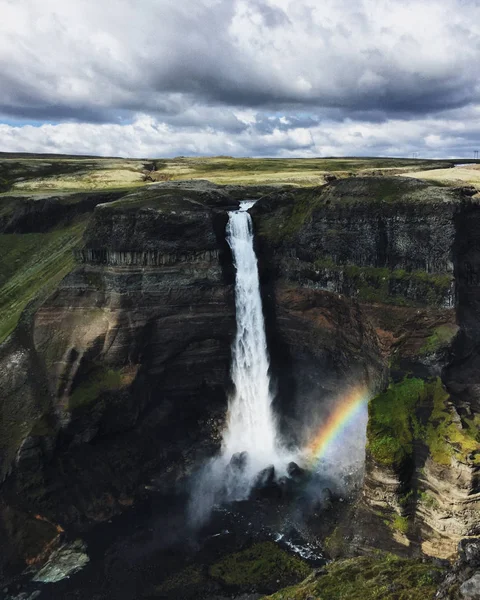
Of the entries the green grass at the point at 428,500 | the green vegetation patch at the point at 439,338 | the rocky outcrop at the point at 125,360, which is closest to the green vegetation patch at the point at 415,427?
the green vegetation patch at the point at 439,338

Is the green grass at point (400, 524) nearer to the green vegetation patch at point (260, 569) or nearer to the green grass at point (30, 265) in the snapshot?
the green vegetation patch at point (260, 569)

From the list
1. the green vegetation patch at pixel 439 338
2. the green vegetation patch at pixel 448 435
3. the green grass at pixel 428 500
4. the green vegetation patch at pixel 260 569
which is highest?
the green vegetation patch at pixel 439 338

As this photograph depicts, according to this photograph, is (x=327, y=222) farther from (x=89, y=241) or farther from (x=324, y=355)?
(x=89, y=241)

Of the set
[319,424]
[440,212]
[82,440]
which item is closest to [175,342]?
[82,440]

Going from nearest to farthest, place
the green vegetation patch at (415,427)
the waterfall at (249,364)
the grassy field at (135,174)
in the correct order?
the green vegetation patch at (415,427) → the waterfall at (249,364) → the grassy field at (135,174)

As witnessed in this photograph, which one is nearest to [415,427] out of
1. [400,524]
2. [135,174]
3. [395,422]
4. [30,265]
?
[395,422]

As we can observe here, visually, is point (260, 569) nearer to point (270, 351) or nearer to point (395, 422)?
point (395, 422)

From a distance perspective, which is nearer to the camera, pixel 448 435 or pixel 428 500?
pixel 428 500
